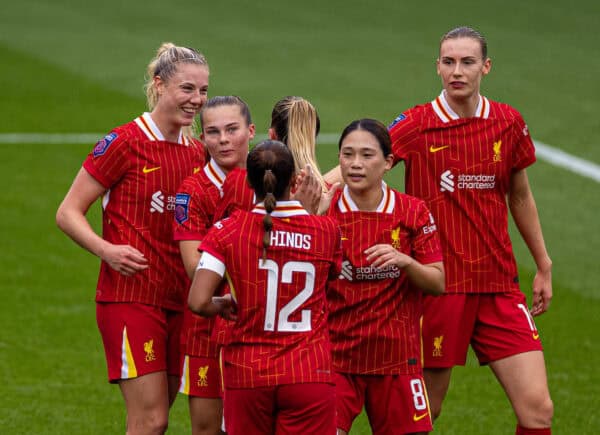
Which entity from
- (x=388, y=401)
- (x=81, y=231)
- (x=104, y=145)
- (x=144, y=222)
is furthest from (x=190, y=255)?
(x=388, y=401)

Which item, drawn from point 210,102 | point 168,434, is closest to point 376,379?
point 210,102

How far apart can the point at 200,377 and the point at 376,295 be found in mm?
1140

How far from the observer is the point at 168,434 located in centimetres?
988

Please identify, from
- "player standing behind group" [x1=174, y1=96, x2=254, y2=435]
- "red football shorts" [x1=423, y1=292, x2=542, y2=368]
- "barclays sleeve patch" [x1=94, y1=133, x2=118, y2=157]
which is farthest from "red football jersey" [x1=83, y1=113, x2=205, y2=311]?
"red football shorts" [x1=423, y1=292, x2=542, y2=368]

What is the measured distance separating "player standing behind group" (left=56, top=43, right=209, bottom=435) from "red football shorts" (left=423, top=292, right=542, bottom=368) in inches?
63.2

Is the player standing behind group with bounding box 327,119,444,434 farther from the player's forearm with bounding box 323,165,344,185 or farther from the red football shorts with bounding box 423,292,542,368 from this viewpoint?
the red football shorts with bounding box 423,292,542,368

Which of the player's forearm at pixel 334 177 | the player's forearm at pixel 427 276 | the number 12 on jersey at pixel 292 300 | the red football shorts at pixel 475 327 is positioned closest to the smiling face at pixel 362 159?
the player's forearm at pixel 334 177

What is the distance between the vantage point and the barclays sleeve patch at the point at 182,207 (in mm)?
6721

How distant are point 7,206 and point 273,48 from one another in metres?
12.4

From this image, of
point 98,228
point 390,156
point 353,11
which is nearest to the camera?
point 390,156

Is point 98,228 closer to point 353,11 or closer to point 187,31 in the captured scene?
point 187,31

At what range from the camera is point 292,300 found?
604cm

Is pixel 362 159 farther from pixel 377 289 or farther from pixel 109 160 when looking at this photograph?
pixel 109 160

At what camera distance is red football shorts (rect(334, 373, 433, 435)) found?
6992 mm
